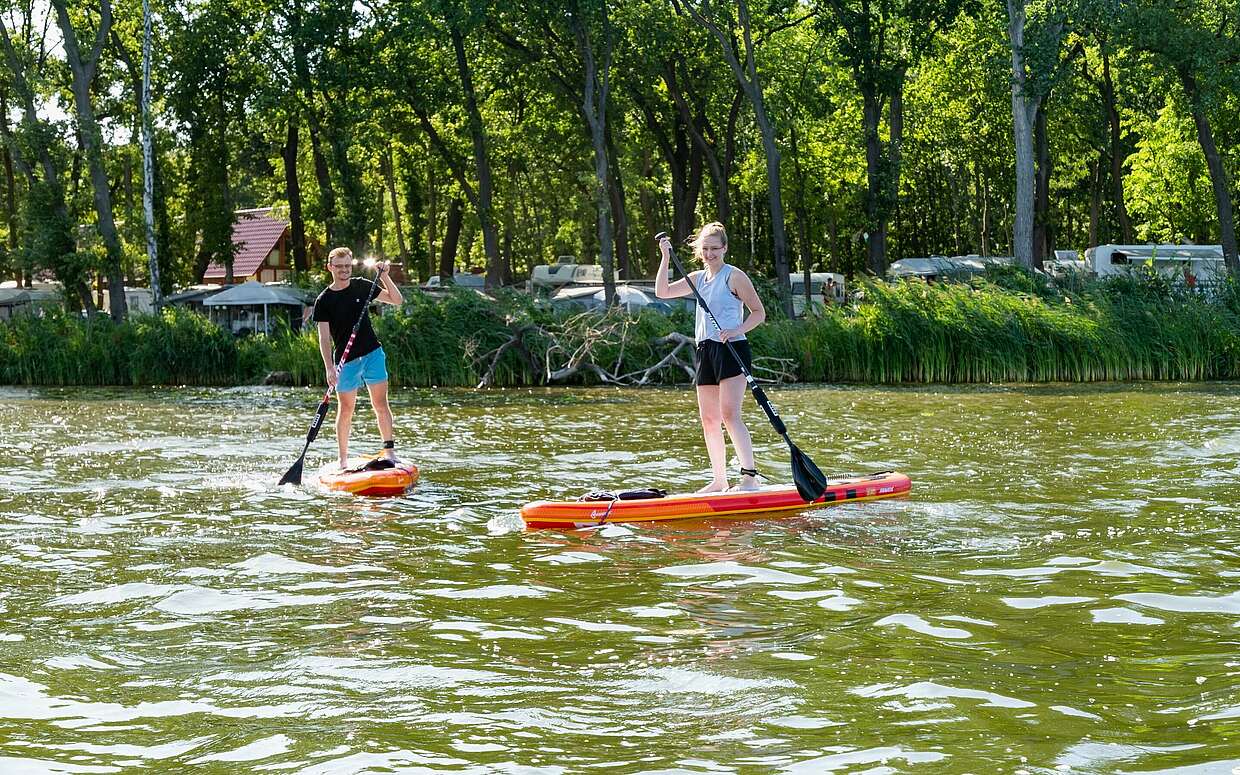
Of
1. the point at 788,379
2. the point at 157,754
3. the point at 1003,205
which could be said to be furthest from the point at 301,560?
the point at 1003,205

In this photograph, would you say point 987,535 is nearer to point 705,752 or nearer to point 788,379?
point 705,752

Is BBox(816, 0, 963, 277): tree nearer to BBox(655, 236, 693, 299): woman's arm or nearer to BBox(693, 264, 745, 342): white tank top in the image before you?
BBox(655, 236, 693, 299): woman's arm

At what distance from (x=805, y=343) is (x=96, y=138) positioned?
2100 centimetres

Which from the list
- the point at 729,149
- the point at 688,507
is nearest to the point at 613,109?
the point at 729,149

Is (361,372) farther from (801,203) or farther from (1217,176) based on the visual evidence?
(801,203)

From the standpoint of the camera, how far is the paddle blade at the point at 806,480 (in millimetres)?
9938

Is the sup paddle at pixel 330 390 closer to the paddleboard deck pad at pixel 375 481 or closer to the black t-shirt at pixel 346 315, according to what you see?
the black t-shirt at pixel 346 315

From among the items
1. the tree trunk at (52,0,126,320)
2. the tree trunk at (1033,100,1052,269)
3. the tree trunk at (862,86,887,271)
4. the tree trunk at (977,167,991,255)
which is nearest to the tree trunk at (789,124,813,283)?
the tree trunk at (862,86,887,271)

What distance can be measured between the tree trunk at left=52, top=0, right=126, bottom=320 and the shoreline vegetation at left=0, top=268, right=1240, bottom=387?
6.83 metres

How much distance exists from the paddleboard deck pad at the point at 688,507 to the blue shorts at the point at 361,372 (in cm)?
281

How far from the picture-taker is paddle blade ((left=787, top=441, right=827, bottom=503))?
9.94 m

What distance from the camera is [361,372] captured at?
12.1m

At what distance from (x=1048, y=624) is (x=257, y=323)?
37.1 meters

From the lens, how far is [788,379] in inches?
1081
